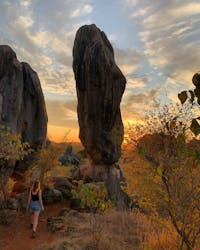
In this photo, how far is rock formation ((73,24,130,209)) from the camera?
1956cm

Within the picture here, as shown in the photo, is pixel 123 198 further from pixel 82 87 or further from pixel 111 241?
pixel 111 241

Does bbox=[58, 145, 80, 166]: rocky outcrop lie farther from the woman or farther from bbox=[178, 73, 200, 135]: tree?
bbox=[178, 73, 200, 135]: tree

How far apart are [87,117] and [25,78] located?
4437 millimetres

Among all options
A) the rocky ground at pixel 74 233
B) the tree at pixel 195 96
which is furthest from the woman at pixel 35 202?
the tree at pixel 195 96

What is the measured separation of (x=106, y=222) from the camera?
40.9ft

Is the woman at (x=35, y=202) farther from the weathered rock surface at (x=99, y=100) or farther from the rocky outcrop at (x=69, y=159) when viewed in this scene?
the rocky outcrop at (x=69, y=159)

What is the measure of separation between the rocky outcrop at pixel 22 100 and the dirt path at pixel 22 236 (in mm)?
5645

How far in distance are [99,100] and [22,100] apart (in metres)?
4.54

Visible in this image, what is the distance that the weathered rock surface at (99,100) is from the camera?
771 inches

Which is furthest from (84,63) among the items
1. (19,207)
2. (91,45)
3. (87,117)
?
(19,207)

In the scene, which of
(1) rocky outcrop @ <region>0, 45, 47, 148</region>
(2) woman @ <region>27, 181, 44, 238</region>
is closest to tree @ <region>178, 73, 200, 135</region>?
(2) woman @ <region>27, 181, 44, 238</region>

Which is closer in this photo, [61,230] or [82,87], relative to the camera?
[61,230]

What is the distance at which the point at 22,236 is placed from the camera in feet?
39.7

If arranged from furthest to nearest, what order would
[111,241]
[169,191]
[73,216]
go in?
[73,216] → [111,241] → [169,191]
